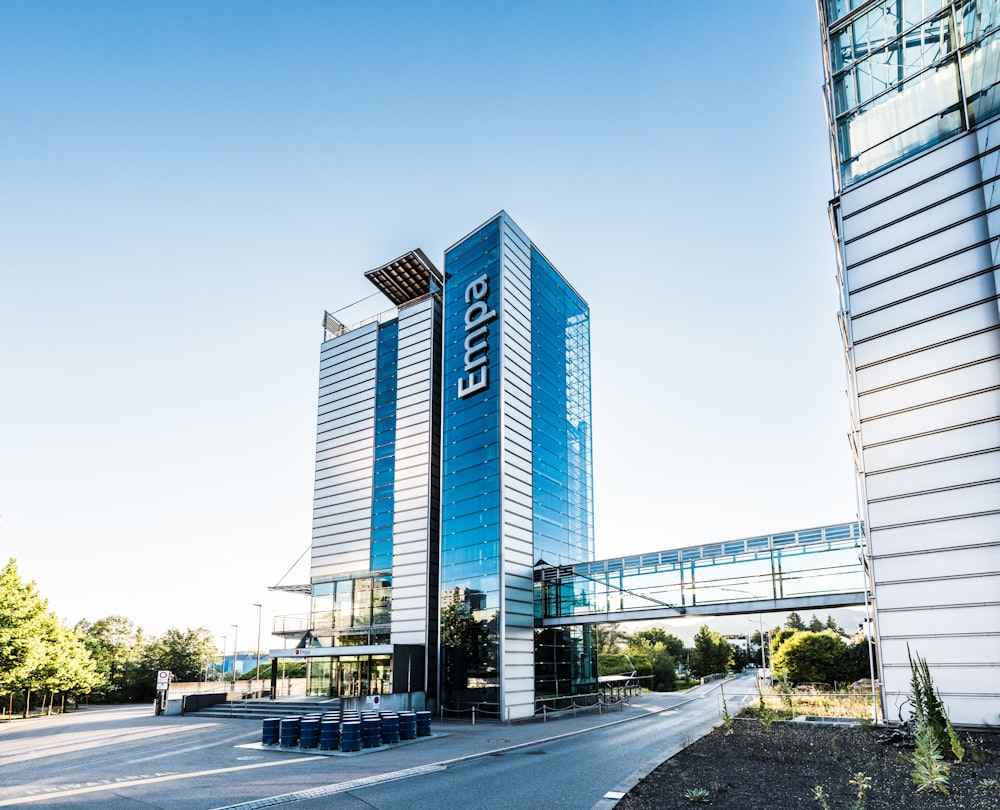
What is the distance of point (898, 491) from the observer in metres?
19.6

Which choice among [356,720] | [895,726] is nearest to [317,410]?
[356,720]

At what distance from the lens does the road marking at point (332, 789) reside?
13.3 meters

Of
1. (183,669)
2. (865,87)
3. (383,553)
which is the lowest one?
(183,669)

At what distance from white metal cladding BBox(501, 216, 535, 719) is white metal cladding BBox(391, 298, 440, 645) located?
18.4 feet

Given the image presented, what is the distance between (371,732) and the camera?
71.2ft

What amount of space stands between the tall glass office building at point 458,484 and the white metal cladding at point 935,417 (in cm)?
1801

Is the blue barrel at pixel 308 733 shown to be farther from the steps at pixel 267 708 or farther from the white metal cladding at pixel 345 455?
the white metal cladding at pixel 345 455

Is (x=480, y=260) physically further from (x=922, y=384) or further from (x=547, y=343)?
(x=922, y=384)

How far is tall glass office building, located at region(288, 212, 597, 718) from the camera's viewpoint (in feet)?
112

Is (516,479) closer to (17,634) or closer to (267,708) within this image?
(267,708)

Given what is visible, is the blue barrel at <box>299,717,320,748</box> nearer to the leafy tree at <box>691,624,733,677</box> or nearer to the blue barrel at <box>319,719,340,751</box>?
the blue barrel at <box>319,719,340,751</box>

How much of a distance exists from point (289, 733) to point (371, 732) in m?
2.59

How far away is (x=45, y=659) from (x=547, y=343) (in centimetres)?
3330

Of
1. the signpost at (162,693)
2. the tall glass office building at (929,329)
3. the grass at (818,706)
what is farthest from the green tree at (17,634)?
the tall glass office building at (929,329)
